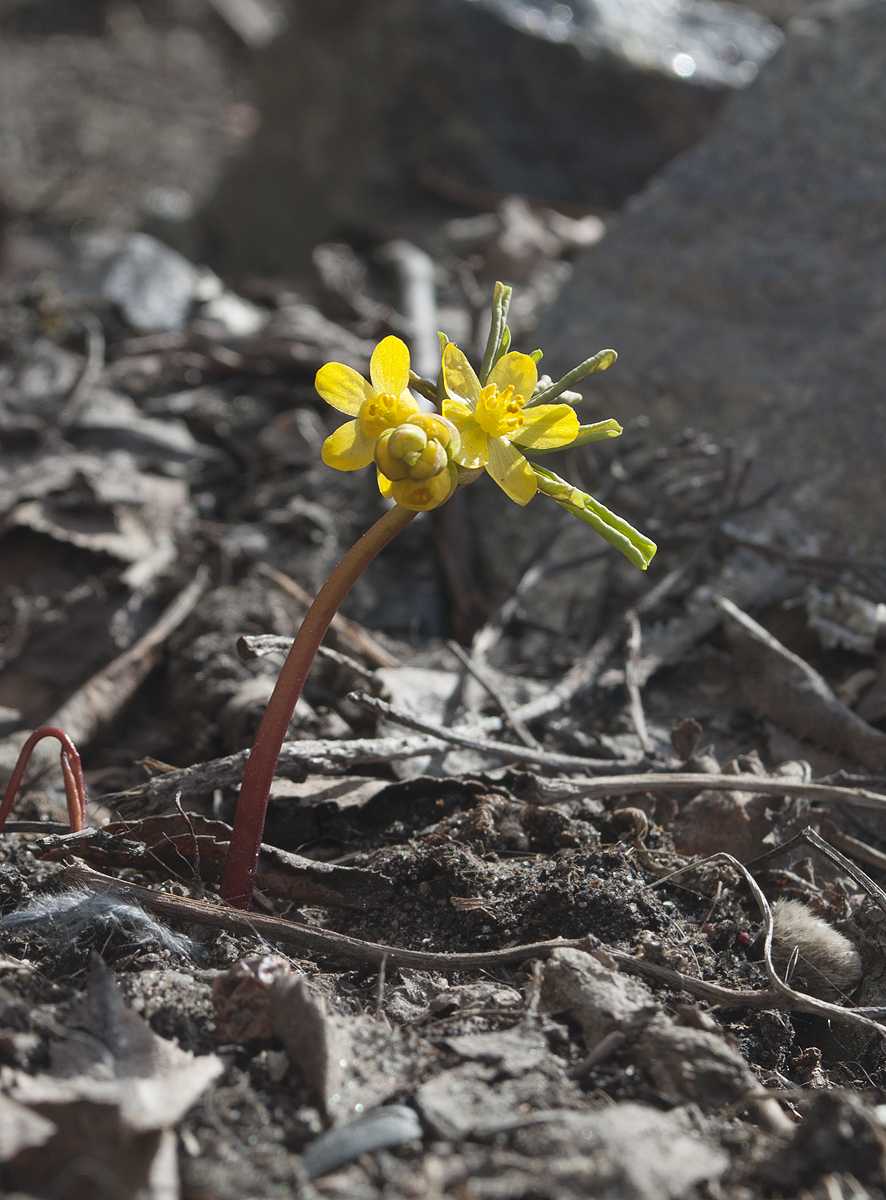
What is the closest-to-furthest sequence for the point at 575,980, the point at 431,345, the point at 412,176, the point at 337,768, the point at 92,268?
the point at 575,980 < the point at 337,768 < the point at 431,345 < the point at 92,268 < the point at 412,176

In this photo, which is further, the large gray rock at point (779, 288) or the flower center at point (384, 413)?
the large gray rock at point (779, 288)

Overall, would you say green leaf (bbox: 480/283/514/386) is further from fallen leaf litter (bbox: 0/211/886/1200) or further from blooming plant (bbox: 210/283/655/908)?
fallen leaf litter (bbox: 0/211/886/1200)

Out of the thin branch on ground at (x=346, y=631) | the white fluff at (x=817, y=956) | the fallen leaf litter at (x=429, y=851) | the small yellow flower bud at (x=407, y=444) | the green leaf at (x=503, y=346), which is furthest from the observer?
the thin branch on ground at (x=346, y=631)

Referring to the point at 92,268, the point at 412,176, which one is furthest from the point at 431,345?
the point at 412,176

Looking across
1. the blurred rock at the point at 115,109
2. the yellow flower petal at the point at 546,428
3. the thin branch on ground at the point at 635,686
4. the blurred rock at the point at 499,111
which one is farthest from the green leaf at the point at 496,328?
the blurred rock at the point at 115,109

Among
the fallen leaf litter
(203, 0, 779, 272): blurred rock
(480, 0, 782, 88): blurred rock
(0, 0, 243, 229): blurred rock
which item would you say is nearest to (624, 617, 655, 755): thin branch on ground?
the fallen leaf litter

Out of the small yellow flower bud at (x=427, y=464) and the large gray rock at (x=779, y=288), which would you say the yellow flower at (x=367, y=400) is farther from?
the large gray rock at (x=779, y=288)

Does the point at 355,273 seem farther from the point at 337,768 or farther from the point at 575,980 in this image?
the point at 575,980
